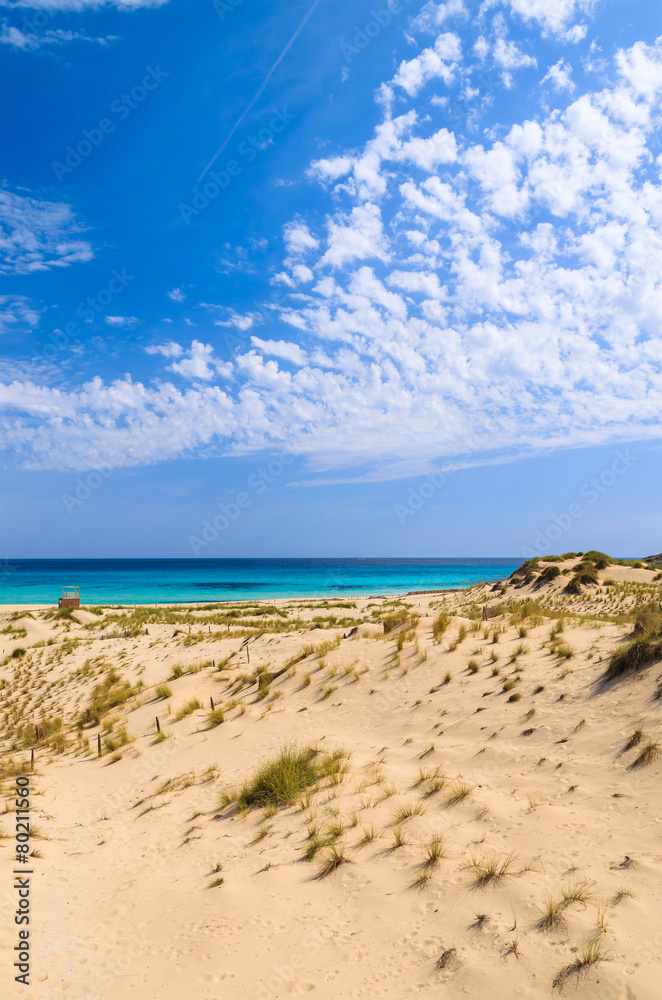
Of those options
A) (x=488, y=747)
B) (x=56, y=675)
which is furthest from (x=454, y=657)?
(x=56, y=675)

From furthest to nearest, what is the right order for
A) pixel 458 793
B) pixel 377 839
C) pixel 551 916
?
pixel 458 793
pixel 377 839
pixel 551 916

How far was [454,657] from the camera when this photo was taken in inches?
496

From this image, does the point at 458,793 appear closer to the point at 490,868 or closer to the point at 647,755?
the point at 490,868

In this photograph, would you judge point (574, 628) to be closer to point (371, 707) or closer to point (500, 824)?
point (371, 707)

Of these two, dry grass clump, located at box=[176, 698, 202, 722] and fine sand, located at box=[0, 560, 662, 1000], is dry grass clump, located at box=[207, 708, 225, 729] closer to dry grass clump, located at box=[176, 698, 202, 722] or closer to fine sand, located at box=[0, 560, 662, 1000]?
fine sand, located at box=[0, 560, 662, 1000]

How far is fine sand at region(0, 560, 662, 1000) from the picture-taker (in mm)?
4133

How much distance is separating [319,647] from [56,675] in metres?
12.6

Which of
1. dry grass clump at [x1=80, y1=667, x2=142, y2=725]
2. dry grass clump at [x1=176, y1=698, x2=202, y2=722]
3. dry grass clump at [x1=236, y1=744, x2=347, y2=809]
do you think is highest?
dry grass clump at [x1=236, y1=744, x2=347, y2=809]

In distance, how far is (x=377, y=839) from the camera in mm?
6109

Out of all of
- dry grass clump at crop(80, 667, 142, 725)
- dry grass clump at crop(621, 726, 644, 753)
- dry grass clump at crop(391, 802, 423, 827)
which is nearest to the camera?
dry grass clump at crop(391, 802, 423, 827)

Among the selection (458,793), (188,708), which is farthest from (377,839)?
(188,708)

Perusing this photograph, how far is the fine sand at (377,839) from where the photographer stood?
413cm

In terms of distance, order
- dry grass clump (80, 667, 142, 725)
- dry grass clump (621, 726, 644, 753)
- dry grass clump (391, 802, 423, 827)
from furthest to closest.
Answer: dry grass clump (80, 667, 142, 725) < dry grass clump (621, 726, 644, 753) < dry grass clump (391, 802, 423, 827)

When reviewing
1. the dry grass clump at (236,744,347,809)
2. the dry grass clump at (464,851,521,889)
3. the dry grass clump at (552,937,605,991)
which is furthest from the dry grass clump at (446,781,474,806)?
the dry grass clump at (552,937,605,991)
